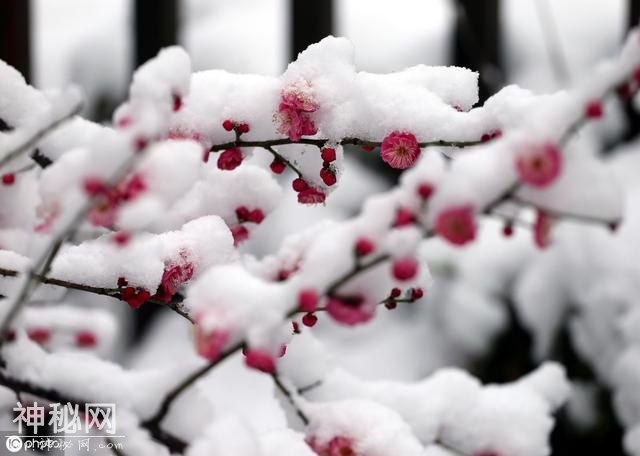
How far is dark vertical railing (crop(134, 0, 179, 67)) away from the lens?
2.35 meters

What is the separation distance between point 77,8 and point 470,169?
2.82 m

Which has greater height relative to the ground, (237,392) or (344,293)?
(344,293)

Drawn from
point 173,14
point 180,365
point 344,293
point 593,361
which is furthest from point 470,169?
point 173,14

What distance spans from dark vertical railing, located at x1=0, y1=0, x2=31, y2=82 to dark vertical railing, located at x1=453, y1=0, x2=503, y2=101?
118cm

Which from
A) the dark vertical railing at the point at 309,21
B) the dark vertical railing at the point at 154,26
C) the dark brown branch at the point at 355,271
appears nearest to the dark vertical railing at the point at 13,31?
the dark vertical railing at the point at 154,26

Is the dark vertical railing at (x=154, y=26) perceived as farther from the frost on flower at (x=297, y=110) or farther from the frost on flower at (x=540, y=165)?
the frost on flower at (x=540, y=165)

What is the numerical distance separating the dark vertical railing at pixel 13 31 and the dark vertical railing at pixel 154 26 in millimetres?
377

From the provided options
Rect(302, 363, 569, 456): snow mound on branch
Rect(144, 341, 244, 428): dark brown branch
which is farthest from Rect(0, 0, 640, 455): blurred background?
Rect(144, 341, 244, 428): dark brown branch

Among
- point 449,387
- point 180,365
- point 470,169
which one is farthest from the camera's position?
point 449,387

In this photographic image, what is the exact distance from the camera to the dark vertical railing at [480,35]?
2.29m

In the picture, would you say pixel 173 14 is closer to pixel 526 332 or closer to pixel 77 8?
pixel 77 8

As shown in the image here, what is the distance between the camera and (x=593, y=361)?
1764 millimetres

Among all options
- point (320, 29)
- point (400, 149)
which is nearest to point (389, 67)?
point (320, 29)

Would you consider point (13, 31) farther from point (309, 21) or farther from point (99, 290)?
point (99, 290)
